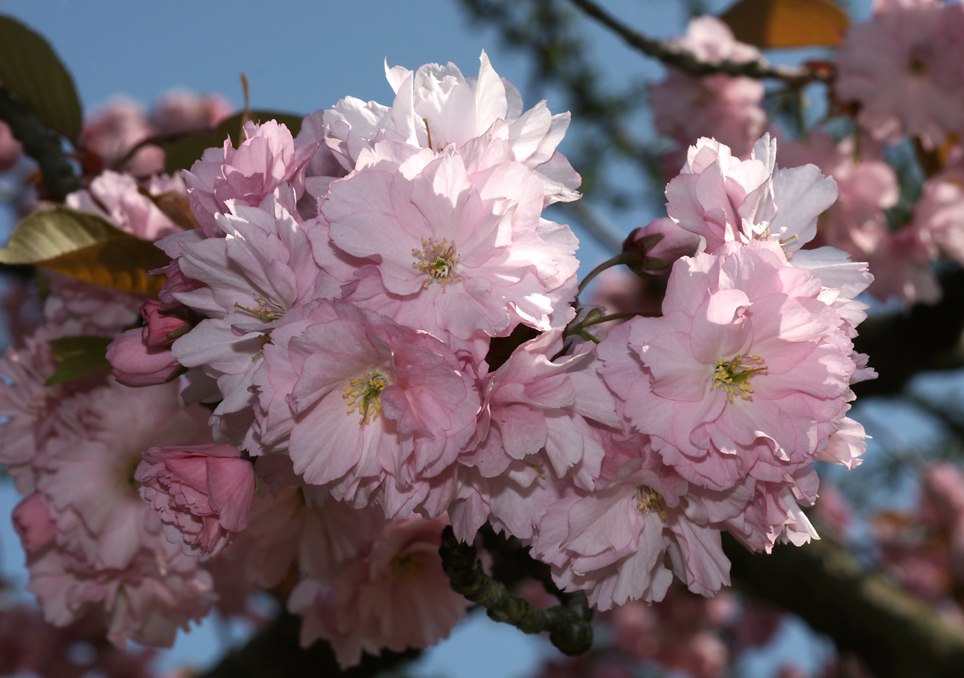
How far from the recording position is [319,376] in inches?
23.3

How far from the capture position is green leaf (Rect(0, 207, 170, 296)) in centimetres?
88

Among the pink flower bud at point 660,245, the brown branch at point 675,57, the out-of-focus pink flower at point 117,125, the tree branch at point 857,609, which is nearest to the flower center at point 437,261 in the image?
the pink flower bud at point 660,245

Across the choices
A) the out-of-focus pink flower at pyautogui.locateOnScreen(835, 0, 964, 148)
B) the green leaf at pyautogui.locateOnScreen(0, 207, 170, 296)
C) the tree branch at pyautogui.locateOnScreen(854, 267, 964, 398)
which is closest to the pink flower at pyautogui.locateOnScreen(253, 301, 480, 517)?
the green leaf at pyautogui.locateOnScreen(0, 207, 170, 296)

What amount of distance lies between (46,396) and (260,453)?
1.78ft

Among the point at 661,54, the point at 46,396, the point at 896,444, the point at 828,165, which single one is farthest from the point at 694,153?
the point at 896,444

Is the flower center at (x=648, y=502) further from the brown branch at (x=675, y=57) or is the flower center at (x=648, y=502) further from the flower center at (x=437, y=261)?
the brown branch at (x=675, y=57)

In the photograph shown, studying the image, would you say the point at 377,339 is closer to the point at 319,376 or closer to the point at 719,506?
the point at 319,376

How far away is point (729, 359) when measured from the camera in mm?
642

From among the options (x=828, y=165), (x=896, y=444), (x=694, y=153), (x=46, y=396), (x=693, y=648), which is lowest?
(x=693, y=648)

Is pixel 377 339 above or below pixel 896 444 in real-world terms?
above

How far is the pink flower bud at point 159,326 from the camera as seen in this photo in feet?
2.28

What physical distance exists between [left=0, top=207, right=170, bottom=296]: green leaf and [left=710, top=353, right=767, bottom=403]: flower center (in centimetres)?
65

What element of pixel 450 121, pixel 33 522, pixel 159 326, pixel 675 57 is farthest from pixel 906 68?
pixel 33 522

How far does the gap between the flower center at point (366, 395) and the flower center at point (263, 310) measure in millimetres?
102
